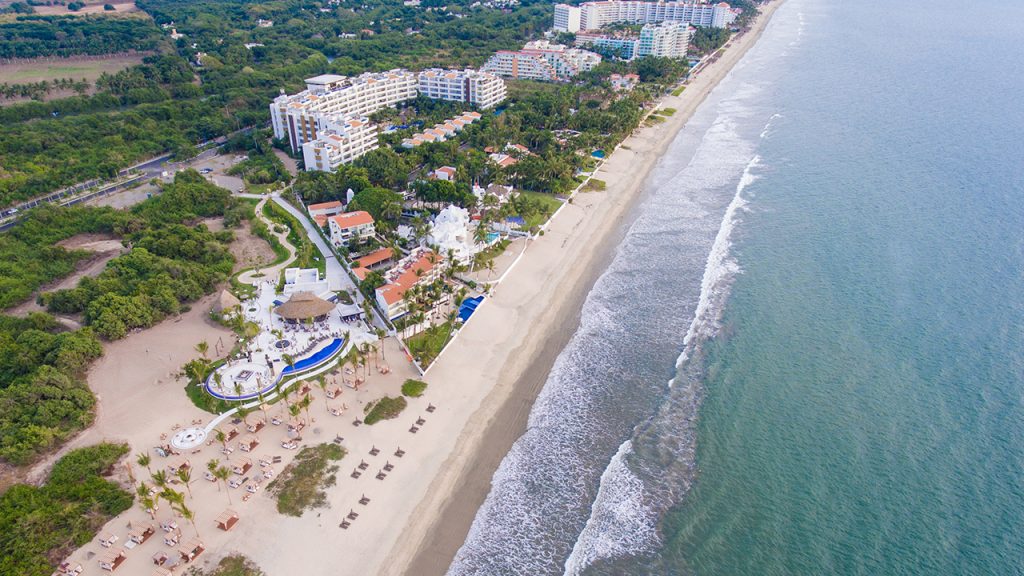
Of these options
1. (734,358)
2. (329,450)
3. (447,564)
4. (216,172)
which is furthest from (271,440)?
(216,172)

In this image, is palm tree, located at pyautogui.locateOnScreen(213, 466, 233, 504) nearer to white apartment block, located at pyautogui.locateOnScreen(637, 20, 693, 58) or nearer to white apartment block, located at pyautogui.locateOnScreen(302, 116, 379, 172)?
white apartment block, located at pyautogui.locateOnScreen(302, 116, 379, 172)

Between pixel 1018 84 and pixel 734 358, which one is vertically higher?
pixel 1018 84

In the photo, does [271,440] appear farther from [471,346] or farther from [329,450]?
[471,346]

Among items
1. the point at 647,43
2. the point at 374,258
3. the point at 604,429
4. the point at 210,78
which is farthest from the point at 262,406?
the point at 647,43

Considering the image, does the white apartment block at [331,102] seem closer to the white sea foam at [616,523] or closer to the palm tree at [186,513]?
the palm tree at [186,513]

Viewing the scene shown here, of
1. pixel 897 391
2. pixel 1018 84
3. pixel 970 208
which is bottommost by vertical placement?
pixel 897 391

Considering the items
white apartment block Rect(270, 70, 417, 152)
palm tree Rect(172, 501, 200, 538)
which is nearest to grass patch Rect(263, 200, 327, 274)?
white apartment block Rect(270, 70, 417, 152)
